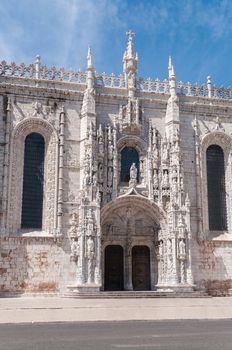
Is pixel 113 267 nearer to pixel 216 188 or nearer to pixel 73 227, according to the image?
pixel 73 227

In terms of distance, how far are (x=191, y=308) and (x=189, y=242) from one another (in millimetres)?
6543

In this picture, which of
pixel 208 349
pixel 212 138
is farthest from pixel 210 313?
pixel 212 138

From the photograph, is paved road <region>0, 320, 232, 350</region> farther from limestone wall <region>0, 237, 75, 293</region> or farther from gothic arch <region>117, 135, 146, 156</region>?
gothic arch <region>117, 135, 146, 156</region>

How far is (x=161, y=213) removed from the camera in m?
25.8

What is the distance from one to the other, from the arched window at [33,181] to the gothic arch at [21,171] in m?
0.23

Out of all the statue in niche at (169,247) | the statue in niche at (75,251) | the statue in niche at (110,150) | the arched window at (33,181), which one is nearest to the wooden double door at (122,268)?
the statue in niche at (169,247)

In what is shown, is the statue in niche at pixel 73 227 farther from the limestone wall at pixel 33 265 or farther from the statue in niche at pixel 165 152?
the statue in niche at pixel 165 152

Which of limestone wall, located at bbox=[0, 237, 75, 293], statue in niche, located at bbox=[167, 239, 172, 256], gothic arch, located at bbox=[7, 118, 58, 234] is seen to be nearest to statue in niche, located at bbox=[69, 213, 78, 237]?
limestone wall, located at bbox=[0, 237, 75, 293]

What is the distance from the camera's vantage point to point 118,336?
1096 centimetres

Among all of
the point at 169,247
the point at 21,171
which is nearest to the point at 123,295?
the point at 169,247

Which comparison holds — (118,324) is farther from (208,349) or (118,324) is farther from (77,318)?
(208,349)

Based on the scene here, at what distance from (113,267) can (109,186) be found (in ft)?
14.6

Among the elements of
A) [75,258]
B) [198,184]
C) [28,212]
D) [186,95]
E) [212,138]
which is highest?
[186,95]

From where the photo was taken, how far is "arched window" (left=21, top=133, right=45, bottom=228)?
24734 millimetres
